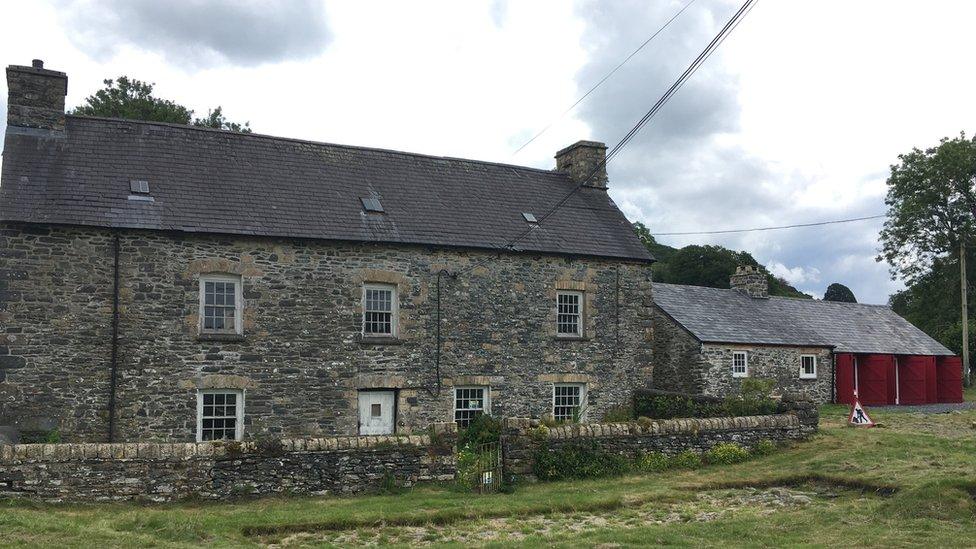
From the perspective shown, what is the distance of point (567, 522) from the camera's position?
41.3ft

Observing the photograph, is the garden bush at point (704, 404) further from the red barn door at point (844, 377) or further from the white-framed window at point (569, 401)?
the red barn door at point (844, 377)

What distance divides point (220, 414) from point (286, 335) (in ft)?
7.68

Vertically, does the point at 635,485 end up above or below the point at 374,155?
below

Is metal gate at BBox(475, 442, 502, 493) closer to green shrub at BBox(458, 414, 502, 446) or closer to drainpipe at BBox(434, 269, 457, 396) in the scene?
green shrub at BBox(458, 414, 502, 446)

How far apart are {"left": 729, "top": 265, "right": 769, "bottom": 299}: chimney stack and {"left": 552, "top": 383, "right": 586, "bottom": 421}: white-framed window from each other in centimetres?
1299

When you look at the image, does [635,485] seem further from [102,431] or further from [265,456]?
[102,431]

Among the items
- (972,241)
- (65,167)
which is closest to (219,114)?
(65,167)

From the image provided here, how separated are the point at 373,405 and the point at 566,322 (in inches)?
242

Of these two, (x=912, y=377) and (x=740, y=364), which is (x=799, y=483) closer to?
(x=740, y=364)

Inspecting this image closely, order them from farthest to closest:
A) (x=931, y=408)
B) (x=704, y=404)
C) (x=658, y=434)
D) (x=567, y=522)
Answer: (x=931, y=408)
(x=704, y=404)
(x=658, y=434)
(x=567, y=522)

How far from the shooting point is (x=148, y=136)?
21.4 m

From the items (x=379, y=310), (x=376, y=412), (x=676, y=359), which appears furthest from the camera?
(x=676, y=359)

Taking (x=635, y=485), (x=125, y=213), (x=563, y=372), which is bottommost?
(x=635, y=485)

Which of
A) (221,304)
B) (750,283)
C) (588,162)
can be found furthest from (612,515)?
(750,283)
